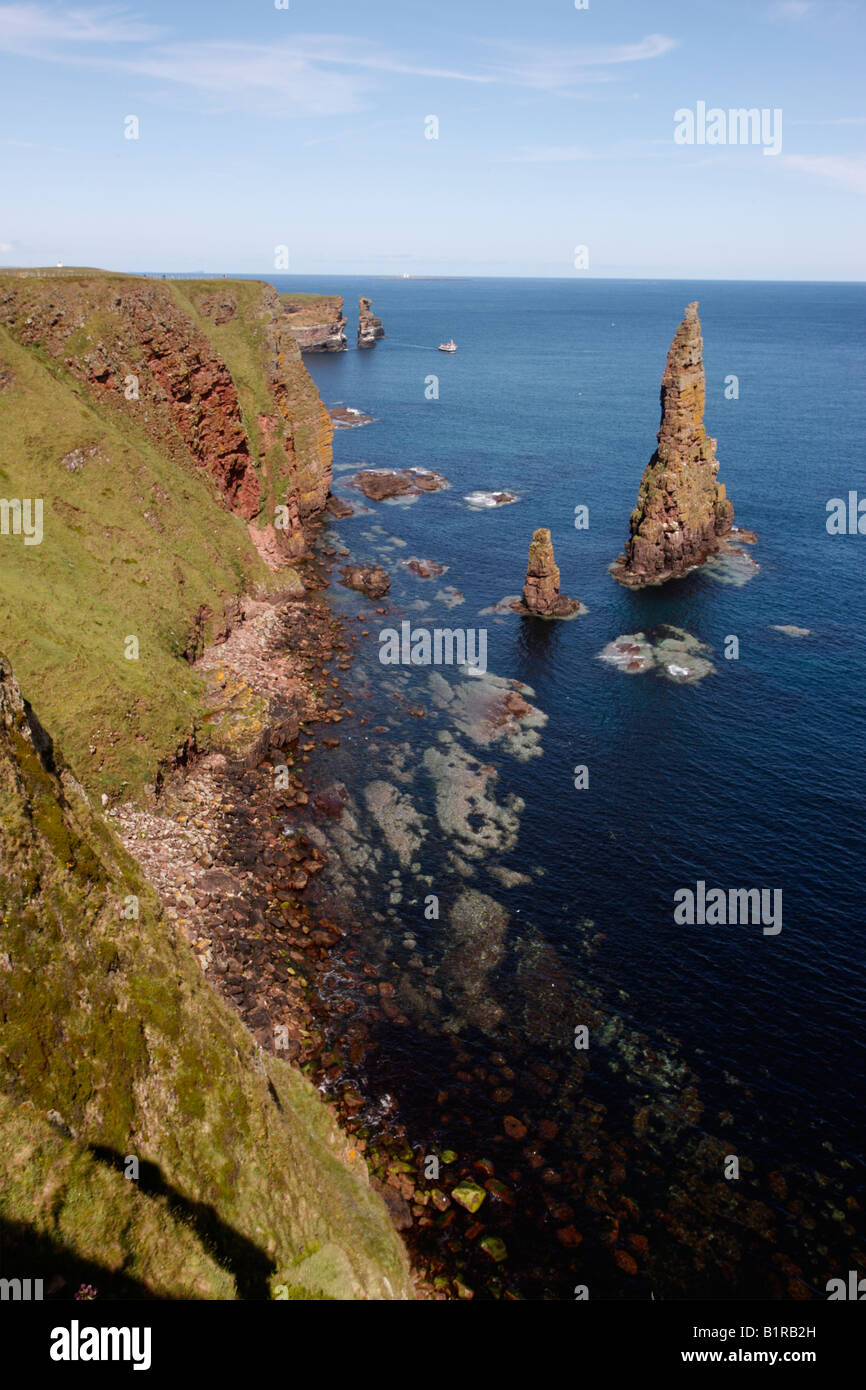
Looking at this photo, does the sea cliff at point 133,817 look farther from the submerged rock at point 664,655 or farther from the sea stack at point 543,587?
the submerged rock at point 664,655

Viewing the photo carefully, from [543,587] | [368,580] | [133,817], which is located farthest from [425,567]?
[133,817]

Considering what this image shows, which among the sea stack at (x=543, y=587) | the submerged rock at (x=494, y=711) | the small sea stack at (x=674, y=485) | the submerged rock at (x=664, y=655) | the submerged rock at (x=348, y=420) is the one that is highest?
the submerged rock at (x=348, y=420)

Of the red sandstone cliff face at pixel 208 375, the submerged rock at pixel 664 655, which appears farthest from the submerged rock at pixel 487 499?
the submerged rock at pixel 664 655

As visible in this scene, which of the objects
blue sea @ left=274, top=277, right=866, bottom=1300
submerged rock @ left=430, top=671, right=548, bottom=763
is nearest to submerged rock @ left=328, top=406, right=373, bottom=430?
blue sea @ left=274, top=277, right=866, bottom=1300

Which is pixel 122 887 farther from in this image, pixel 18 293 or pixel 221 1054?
pixel 18 293
